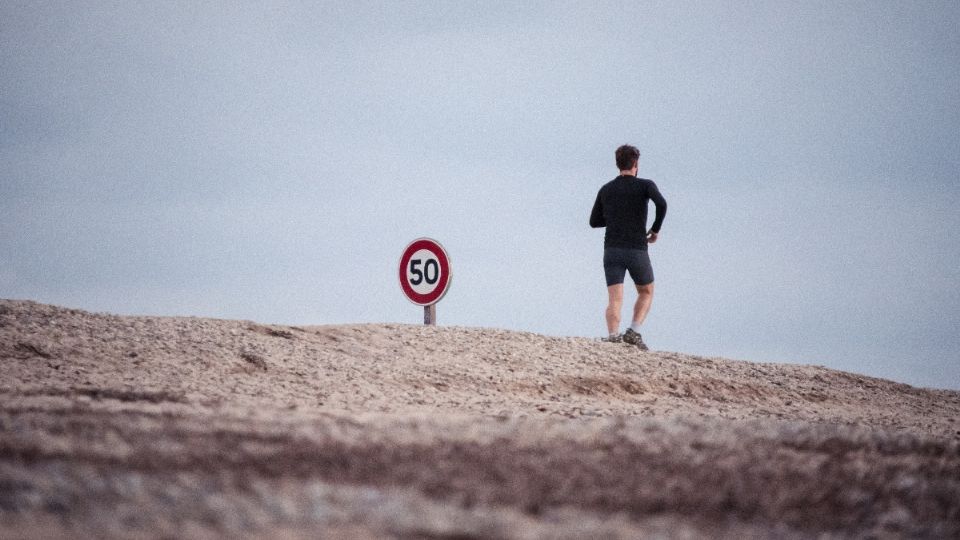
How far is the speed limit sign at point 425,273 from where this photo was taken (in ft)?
32.6

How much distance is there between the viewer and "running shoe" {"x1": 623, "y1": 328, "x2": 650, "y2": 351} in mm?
10719

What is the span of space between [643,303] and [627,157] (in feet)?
6.15

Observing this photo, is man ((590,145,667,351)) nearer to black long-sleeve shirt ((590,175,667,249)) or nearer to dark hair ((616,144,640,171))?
black long-sleeve shirt ((590,175,667,249))

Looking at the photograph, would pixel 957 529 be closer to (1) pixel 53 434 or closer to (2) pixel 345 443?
(2) pixel 345 443

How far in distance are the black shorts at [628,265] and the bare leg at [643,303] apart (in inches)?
3.2

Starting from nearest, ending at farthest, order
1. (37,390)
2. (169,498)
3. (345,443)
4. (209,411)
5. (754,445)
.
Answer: (169,498)
(345,443)
(754,445)
(209,411)
(37,390)

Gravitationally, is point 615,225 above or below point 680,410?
above

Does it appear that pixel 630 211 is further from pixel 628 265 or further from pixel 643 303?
pixel 643 303

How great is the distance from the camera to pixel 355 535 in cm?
220

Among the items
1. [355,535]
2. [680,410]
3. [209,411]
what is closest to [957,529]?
[355,535]

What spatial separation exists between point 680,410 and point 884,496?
14.4 ft

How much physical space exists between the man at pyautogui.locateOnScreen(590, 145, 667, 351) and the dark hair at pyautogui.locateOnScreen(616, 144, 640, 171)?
0.16 meters

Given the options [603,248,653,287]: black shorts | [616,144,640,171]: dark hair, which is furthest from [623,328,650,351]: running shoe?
[616,144,640,171]: dark hair

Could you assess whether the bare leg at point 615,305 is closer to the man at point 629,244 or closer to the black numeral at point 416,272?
the man at point 629,244
